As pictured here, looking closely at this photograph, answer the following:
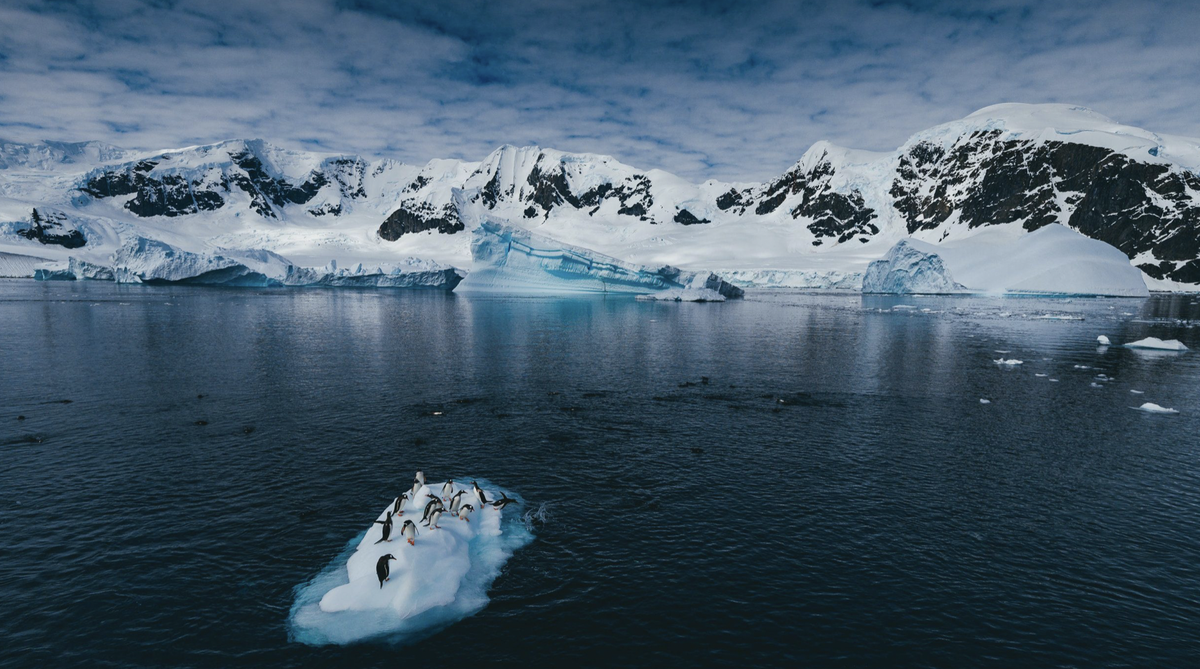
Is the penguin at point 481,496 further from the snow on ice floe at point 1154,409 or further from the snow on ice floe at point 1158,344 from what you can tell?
the snow on ice floe at point 1158,344

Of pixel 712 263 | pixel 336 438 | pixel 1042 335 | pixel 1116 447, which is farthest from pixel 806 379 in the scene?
pixel 712 263

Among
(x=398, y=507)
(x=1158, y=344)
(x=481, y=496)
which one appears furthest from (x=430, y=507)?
(x=1158, y=344)

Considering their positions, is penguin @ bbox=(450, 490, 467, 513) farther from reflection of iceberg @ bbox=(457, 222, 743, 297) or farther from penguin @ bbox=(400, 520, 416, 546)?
reflection of iceberg @ bbox=(457, 222, 743, 297)

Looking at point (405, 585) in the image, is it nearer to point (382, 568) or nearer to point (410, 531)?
point (382, 568)

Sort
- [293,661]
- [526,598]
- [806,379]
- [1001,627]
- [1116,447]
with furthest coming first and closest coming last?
[806,379]
[1116,447]
[526,598]
[1001,627]
[293,661]

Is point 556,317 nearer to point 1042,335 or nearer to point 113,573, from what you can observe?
point 1042,335

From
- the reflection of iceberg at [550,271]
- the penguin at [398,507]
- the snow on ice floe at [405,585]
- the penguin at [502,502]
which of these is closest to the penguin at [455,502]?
the snow on ice floe at [405,585]

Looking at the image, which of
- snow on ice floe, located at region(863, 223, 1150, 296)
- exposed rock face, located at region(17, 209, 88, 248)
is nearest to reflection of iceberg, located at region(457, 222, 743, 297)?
snow on ice floe, located at region(863, 223, 1150, 296)
